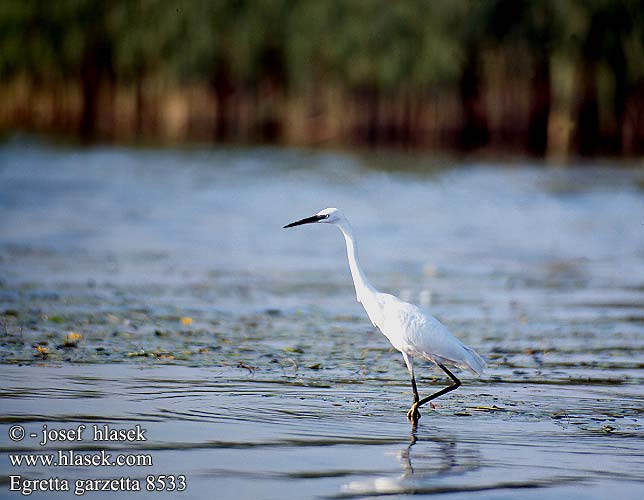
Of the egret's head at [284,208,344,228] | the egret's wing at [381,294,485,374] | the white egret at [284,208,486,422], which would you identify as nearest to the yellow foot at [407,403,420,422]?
the white egret at [284,208,486,422]

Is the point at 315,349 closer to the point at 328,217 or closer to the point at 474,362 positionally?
the point at 328,217

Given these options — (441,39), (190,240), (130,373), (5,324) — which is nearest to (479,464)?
(130,373)

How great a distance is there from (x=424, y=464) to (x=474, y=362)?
1702 mm

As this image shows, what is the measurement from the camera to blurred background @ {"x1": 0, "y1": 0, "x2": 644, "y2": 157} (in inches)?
1747

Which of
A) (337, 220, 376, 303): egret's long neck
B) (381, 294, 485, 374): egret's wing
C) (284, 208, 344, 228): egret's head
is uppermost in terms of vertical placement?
(284, 208, 344, 228): egret's head

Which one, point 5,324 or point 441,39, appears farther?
point 441,39

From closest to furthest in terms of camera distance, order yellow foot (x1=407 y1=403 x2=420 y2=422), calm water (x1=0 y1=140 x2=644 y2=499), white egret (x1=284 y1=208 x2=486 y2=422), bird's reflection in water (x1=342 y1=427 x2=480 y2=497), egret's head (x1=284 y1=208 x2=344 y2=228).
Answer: bird's reflection in water (x1=342 y1=427 x2=480 y2=497) < calm water (x1=0 y1=140 x2=644 y2=499) < yellow foot (x1=407 y1=403 x2=420 y2=422) < white egret (x1=284 y1=208 x2=486 y2=422) < egret's head (x1=284 y1=208 x2=344 y2=228)

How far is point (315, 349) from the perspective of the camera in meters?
10.1

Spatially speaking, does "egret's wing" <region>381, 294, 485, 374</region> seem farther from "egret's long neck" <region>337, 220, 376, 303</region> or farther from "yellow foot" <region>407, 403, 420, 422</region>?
"yellow foot" <region>407, 403, 420, 422</region>

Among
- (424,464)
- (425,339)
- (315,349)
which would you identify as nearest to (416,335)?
(425,339)

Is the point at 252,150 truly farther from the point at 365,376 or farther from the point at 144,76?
the point at 365,376

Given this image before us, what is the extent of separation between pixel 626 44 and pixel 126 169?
1880 cm

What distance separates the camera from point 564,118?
4622 centimetres

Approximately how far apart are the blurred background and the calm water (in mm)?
20652
